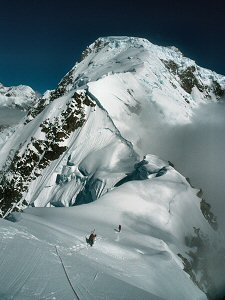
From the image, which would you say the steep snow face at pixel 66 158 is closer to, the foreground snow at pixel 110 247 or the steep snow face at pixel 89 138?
the steep snow face at pixel 89 138

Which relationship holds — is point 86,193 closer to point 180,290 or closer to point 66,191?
point 66,191

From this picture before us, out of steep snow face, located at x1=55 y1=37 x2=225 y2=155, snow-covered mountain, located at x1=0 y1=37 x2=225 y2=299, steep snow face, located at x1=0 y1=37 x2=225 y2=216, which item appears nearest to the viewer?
snow-covered mountain, located at x1=0 y1=37 x2=225 y2=299

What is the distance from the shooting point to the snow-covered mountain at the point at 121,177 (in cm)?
3209

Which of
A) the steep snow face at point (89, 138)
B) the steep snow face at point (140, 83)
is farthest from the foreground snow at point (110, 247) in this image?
the steep snow face at point (140, 83)

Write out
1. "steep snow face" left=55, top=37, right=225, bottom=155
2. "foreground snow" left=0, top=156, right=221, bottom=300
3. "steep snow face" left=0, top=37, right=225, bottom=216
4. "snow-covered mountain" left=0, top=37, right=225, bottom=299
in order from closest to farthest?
1. "foreground snow" left=0, top=156, right=221, bottom=300
2. "snow-covered mountain" left=0, top=37, right=225, bottom=299
3. "steep snow face" left=0, top=37, right=225, bottom=216
4. "steep snow face" left=55, top=37, right=225, bottom=155

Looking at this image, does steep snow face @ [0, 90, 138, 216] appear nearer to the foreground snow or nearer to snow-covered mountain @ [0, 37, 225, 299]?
snow-covered mountain @ [0, 37, 225, 299]

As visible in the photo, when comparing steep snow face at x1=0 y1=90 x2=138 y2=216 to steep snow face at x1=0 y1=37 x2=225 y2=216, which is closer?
steep snow face at x1=0 y1=90 x2=138 y2=216

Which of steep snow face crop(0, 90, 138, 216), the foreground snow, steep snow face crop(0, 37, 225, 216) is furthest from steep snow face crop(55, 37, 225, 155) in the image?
the foreground snow

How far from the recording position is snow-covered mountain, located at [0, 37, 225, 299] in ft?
105

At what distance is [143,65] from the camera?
112 metres

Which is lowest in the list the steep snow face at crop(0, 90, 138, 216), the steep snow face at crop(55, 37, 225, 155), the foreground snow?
the foreground snow

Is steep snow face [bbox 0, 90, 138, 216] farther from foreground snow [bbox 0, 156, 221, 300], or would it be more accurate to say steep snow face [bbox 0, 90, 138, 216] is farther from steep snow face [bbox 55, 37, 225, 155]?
foreground snow [bbox 0, 156, 221, 300]

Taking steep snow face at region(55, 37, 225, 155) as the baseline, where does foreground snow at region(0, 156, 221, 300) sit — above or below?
below

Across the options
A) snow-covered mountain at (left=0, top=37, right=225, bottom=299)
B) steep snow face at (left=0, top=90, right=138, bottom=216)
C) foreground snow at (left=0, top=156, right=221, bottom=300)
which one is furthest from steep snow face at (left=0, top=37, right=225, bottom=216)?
foreground snow at (left=0, top=156, right=221, bottom=300)
